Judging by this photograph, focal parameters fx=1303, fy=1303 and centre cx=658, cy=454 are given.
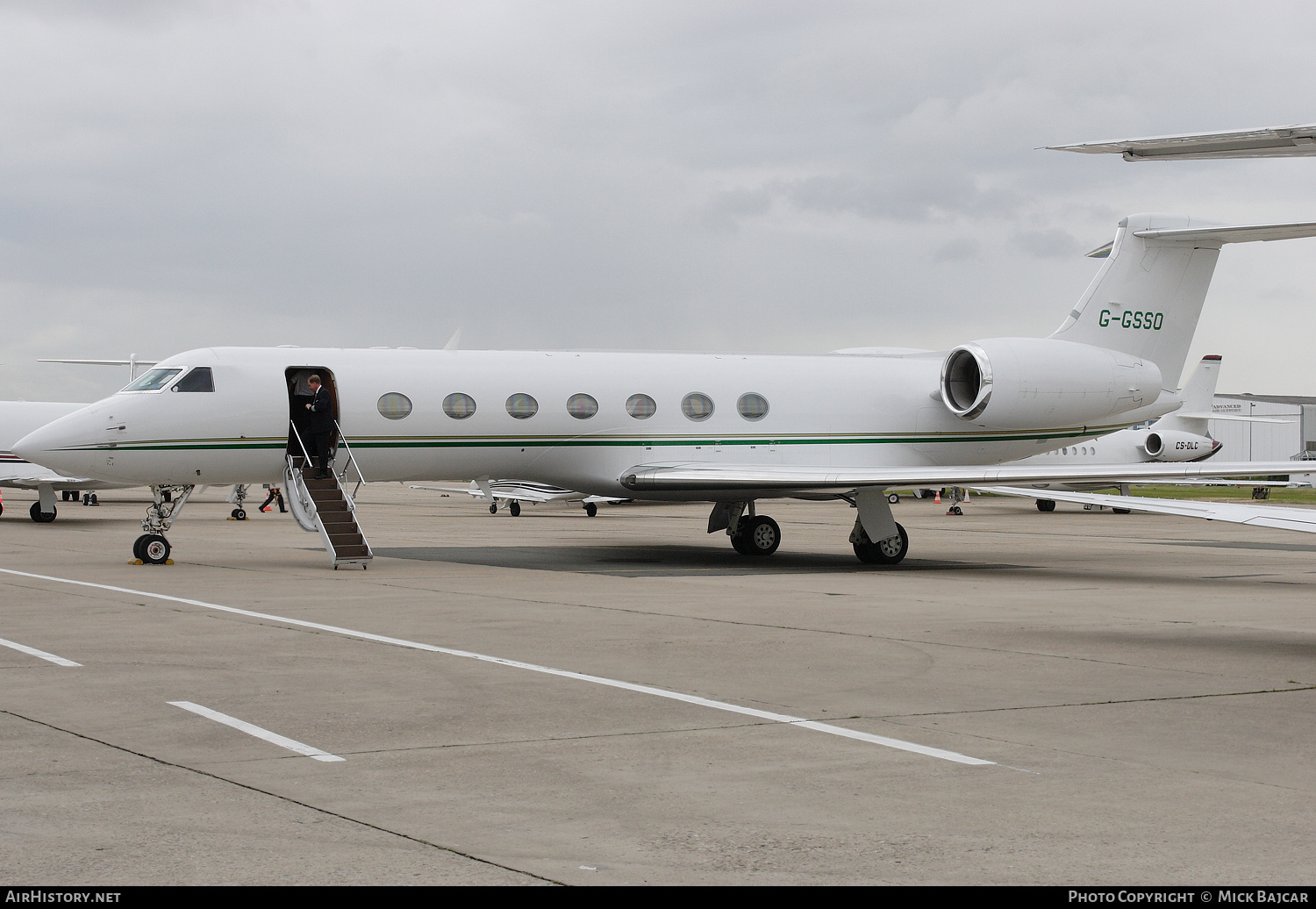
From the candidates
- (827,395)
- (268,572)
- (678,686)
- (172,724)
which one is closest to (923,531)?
(827,395)

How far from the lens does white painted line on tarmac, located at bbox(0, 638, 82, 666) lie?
9.42 metres

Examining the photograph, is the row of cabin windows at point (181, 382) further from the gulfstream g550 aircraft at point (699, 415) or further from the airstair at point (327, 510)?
the airstair at point (327, 510)

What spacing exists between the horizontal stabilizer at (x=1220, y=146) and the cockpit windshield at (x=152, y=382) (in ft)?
46.0

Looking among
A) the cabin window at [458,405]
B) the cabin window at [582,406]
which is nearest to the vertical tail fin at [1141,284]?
the cabin window at [582,406]

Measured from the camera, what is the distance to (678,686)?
870 centimetres

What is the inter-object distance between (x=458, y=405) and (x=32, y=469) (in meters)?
18.2

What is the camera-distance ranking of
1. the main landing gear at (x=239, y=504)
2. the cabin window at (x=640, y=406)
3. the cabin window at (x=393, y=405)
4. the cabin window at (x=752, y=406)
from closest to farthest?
1. the cabin window at (x=393, y=405)
2. the cabin window at (x=640, y=406)
3. the cabin window at (x=752, y=406)
4. the main landing gear at (x=239, y=504)

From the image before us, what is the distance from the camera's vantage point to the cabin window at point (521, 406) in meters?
19.9

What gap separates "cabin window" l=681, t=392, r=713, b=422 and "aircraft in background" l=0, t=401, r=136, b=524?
642 inches

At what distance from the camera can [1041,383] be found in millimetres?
21391

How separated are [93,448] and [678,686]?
12324 mm

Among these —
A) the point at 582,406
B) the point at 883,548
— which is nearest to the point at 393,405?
the point at 582,406

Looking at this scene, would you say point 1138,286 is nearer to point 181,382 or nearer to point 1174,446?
point 181,382
